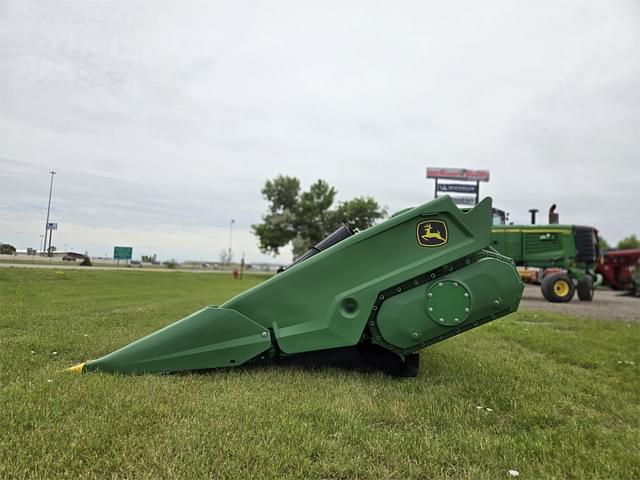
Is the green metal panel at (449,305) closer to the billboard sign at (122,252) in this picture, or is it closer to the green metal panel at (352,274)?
the green metal panel at (352,274)

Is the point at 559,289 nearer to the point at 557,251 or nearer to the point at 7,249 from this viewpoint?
the point at 557,251

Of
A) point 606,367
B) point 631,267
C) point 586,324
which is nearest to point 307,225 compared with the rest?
point 631,267

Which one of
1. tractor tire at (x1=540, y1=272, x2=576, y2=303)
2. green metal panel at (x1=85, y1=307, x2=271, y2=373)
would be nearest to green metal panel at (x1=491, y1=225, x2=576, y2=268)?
tractor tire at (x1=540, y1=272, x2=576, y2=303)

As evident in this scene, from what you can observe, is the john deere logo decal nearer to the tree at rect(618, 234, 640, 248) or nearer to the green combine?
the green combine

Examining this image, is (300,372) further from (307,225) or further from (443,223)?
(307,225)

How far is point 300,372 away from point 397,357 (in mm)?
837

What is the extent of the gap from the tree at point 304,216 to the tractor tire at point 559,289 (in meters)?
23.4

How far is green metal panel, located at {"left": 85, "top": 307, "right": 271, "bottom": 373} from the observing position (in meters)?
3.03

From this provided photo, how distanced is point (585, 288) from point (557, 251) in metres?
1.57

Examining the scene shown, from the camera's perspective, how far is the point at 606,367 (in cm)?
407

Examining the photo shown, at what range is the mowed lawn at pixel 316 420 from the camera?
1.84m

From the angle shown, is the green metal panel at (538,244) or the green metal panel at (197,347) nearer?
the green metal panel at (197,347)

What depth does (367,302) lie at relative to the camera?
125 inches

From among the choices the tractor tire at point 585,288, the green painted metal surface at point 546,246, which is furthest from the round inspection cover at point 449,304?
the tractor tire at point 585,288
